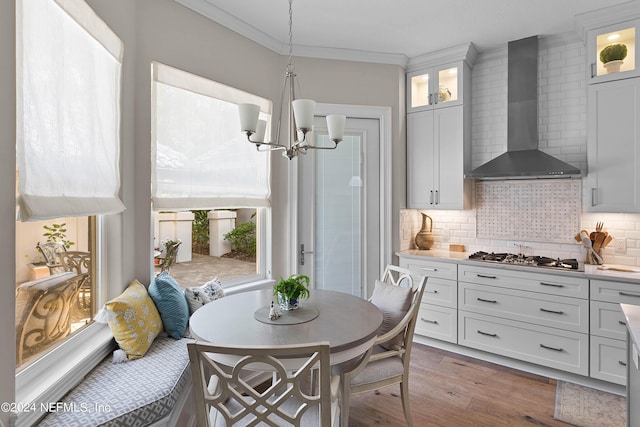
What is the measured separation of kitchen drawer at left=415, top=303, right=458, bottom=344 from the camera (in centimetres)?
335

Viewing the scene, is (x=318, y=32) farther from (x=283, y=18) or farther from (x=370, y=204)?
(x=370, y=204)

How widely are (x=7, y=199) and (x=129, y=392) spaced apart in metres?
0.98

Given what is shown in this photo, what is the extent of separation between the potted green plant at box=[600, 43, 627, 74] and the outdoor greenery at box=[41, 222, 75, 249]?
3.98 metres

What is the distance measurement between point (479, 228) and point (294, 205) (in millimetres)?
1972

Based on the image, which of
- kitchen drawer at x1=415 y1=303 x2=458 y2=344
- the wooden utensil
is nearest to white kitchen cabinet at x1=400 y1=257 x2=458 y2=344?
kitchen drawer at x1=415 y1=303 x2=458 y2=344

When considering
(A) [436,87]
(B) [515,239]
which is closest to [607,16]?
(A) [436,87]

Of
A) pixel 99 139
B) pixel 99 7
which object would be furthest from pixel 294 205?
pixel 99 7

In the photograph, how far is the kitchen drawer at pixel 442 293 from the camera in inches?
132

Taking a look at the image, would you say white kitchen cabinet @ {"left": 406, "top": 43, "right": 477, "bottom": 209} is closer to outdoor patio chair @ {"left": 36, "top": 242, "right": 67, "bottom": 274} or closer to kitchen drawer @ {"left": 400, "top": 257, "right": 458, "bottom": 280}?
kitchen drawer @ {"left": 400, "top": 257, "right": 458, "bottom": 280}

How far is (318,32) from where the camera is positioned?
3191 millimetres

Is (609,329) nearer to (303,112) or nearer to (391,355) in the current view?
(391,355)

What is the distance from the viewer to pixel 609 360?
2.62 m

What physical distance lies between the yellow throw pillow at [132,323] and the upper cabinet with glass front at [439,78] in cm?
314

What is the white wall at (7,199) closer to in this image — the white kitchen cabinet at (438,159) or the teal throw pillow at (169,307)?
the teal throw pillow at (169,307)
